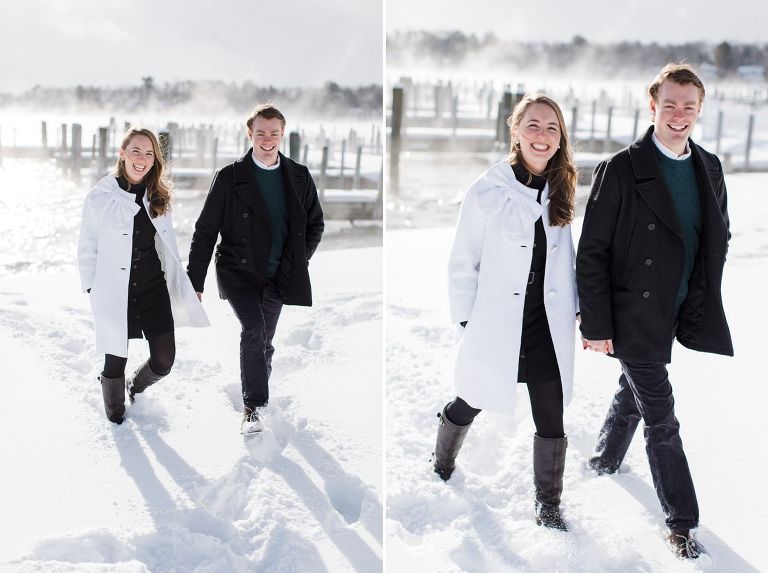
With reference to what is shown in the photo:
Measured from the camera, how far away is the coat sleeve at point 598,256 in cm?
259

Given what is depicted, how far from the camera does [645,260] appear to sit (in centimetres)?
256

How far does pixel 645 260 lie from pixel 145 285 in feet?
7.64

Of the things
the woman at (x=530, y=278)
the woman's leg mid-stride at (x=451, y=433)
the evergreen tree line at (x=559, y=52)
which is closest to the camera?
the woman at (x=530, y=278)

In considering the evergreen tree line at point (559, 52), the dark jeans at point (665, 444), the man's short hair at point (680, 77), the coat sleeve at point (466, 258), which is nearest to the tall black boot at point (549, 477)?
the dark jeans at point (665, 444)

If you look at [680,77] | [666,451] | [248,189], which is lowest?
[666,451]

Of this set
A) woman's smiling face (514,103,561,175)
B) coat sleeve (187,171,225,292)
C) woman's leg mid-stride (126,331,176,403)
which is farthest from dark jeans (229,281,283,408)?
woman's smiling face (514,103,561,175)

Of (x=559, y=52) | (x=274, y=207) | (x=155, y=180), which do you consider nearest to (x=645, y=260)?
(x=274, y=207)

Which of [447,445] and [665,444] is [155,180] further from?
[665,444]

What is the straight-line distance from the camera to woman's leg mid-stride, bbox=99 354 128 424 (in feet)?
12.2

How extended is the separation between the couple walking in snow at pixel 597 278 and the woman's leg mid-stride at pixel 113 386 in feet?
5.45

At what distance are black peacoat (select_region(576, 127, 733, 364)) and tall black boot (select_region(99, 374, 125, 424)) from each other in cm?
224

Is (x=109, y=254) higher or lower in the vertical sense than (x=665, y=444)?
higher

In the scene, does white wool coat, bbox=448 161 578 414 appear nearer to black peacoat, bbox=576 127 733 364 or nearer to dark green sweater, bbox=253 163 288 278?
black peacoat, bbox=576 127 733 364

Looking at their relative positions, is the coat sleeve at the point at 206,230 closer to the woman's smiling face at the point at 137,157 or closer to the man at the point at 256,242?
the man at the point at 256,242
